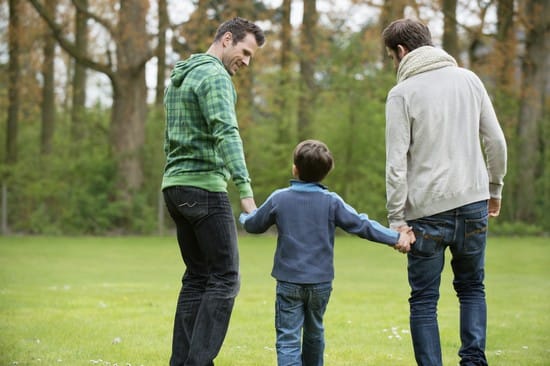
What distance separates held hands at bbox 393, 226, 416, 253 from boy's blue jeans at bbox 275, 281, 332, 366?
41 cm

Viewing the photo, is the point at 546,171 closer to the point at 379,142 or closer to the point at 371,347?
the point at 379,142

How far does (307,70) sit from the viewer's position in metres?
24.3

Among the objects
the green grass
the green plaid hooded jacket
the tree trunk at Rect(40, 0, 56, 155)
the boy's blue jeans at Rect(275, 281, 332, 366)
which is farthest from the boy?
the tree trunk at Rect(40, 0, 56, 155)

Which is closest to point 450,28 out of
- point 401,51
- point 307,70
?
point 307,70

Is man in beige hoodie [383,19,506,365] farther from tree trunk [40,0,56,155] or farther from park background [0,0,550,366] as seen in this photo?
tree trunk [40,0,56,155]

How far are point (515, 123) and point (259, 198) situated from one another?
719 cm

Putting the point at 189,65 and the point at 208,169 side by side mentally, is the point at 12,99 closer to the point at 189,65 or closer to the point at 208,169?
the point at 189,65

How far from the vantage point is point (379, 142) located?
21812 millimetres

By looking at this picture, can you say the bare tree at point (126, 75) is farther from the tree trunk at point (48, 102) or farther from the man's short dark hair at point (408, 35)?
the man's short dark hair at point (408, 35)

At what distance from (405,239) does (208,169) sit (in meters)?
1.07

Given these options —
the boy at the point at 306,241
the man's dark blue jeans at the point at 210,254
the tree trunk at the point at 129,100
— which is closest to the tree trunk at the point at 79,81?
the tree trunk at the point at 129,100

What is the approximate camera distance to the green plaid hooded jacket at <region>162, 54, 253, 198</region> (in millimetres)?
4504

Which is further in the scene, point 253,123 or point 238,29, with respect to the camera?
point 253,123

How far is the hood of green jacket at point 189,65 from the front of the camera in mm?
4688
